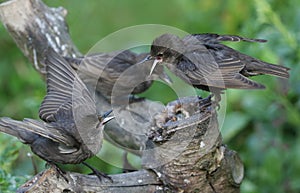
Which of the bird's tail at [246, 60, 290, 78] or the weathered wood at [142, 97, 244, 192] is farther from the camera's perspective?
the bird's tail at [246, 60, 290, 78]

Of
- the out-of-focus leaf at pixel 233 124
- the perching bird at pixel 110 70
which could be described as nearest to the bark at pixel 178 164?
the perching bird at pixel 110 70

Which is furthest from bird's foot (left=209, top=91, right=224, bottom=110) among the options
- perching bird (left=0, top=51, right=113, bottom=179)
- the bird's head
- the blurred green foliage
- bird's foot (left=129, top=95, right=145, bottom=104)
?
bird's foot (left=129, top=95, right=145, bottom=104)

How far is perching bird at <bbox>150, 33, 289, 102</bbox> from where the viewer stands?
15.0ft

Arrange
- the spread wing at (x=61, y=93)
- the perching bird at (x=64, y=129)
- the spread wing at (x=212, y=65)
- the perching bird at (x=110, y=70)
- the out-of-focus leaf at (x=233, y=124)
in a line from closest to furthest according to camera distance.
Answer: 1. the perching bird at (x=64, y=129)
2. the spread wing at (x=61, y=93)
3. the spread wing at (x=212, y=65)
4. the perching bird at (x=110, y=70)
5. the out-of-focus leaf at (x=233, y=124)

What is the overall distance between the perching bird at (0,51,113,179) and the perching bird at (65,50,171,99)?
1540 millimetres

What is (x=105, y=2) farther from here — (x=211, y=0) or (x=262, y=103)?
(x=262, y=103)

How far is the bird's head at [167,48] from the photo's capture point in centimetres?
481

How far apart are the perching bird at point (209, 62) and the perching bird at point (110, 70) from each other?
1.27m

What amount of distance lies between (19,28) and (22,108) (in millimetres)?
1656

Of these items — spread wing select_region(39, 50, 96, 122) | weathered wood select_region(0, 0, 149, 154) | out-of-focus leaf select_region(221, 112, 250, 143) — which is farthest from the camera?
out-of-focus leaf select_region(221, 112, 250, 143)

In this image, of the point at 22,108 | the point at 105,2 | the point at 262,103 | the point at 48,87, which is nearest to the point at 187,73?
the point at 48,87

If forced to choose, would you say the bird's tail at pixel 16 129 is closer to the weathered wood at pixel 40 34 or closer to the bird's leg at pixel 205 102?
the bird's leg at pixel 205 102

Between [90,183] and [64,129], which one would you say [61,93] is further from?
[90,183]

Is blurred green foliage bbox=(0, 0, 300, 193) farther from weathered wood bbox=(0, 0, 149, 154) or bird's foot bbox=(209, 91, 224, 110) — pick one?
bird's foot bbox=(209, 91, 224, 110)
